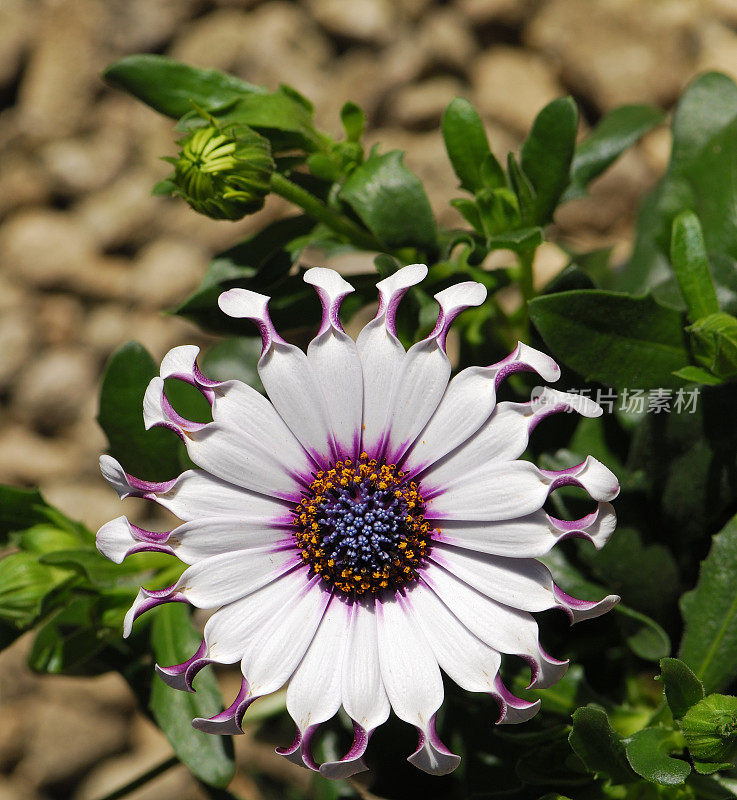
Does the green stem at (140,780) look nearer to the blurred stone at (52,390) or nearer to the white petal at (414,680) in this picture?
the white petal at (414,680)

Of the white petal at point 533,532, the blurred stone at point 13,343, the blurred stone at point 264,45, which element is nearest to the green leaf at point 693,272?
the white petal at point 533,532

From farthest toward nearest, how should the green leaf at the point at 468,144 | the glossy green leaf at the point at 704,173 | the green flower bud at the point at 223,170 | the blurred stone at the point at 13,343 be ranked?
the blurred stone at the point at 13,343 < the glossy green leaf at the point at 704,173 < the green leaf at the point at 468,144 < the green flower bud at the point at 223,170

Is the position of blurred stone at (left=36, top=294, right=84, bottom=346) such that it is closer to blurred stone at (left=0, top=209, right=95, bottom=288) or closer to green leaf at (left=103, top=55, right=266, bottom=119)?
blurred stone at (left=0, top=209, right=95, bottom=288)

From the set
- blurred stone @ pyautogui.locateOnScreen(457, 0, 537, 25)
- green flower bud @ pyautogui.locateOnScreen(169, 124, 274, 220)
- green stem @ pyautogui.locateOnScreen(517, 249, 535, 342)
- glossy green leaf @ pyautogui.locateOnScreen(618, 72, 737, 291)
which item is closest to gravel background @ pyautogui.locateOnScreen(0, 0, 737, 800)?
blurred stone @ pyautogui.locateOnScreen(457, 0, 537, 25)

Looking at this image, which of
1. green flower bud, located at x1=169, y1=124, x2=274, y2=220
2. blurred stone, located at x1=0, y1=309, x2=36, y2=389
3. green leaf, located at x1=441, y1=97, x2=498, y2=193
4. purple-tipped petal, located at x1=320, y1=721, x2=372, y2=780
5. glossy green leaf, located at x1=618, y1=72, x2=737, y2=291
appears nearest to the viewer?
purple-tipped petal, located at x1=320, y1=721, x2=372, y2=780

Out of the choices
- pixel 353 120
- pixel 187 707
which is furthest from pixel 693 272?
pixel 187 707

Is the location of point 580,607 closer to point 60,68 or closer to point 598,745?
point 598,745

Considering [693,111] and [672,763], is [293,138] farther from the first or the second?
[672,763]
